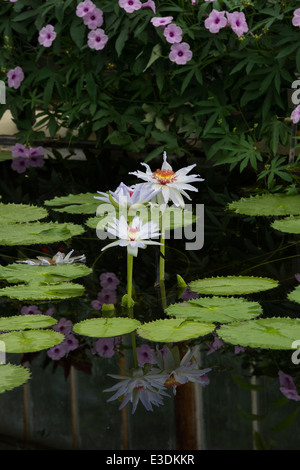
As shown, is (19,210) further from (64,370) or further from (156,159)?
(64,370)

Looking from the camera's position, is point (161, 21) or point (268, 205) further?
point (161, 21)

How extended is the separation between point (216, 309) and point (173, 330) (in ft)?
0.66

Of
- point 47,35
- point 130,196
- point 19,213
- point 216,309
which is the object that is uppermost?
point 47,35

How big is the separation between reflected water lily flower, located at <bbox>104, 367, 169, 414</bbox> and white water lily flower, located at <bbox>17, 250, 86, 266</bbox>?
92cm

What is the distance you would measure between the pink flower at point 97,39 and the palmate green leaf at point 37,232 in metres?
1.23

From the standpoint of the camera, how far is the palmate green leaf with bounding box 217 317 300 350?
8.15ft

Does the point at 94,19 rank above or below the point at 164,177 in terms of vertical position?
above

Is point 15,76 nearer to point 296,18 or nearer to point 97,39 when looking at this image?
point 97,39

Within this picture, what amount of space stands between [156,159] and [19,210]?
1.34m

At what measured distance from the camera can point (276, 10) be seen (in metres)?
4.09

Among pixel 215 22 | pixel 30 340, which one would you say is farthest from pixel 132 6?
pixel 30 340

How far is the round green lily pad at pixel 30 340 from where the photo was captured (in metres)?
2.52

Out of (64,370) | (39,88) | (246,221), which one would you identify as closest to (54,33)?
(39,88)

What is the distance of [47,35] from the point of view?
4734mm
